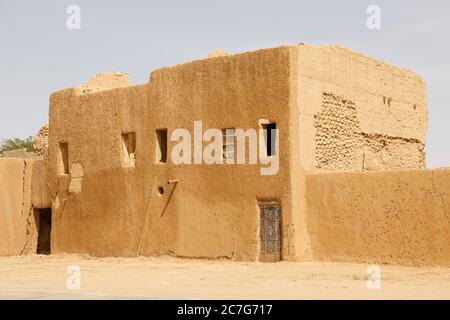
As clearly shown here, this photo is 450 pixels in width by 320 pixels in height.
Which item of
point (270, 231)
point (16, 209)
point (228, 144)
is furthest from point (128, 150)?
point (270, 231)

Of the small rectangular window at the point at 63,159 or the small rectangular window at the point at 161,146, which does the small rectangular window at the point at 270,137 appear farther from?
the small rectangular window at the point at 63,159

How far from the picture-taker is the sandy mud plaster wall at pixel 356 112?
19.3 m

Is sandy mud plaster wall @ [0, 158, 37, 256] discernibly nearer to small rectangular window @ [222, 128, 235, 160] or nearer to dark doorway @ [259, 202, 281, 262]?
small rectangular window @ [222, 128, 235, 160]

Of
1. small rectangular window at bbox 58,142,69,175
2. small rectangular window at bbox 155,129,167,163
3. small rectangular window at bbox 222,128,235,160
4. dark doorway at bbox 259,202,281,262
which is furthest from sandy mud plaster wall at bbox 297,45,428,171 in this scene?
small rectangular window at bbox 58,142,69,175

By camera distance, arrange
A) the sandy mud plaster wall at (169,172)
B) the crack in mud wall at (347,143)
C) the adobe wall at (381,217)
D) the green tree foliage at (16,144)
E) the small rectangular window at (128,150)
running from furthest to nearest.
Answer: the green tree foliage at (16,144) → the small rectangular window at (128,150) → the crack in mud wall at (347,143) → the sandy mud plaster wall at (169,172) → the adobe wall at (381,217)

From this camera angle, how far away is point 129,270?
1820 centimetres

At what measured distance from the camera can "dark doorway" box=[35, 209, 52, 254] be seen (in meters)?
27.0

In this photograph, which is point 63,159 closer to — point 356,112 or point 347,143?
point 347,143

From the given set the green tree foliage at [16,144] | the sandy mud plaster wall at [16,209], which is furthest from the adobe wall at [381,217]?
the green tree foliage at [16,144]

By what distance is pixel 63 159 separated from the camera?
83.6 feet

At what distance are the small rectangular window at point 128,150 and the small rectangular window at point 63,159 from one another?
313cm

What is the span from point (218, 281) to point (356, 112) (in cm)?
Answer: 770

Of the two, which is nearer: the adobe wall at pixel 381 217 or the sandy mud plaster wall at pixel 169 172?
the adobe wall at pixel 381 217
